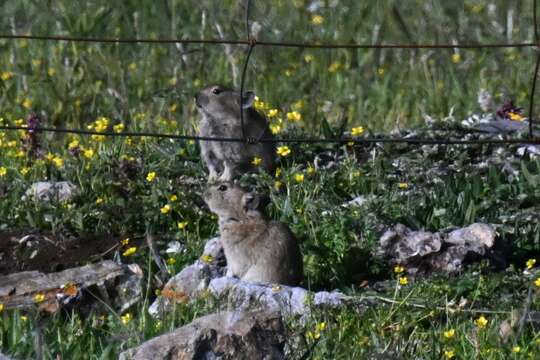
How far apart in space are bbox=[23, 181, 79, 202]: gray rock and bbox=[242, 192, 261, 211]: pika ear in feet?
4.36

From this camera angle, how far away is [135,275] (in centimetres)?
705

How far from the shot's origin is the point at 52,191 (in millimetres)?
8344

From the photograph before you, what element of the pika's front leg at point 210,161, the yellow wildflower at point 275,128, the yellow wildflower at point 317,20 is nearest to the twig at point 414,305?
the pika's front leg at point 210,161

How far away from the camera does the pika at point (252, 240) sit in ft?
22.9

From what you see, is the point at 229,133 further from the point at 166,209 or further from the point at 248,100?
the point at 166,209

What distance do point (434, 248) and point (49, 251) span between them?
216 centimetres

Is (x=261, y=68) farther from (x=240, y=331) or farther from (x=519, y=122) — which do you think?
(x=240, y=331)

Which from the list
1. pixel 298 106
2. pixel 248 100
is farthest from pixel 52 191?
pixel 298 106

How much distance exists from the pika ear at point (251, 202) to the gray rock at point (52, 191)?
1.33 meters

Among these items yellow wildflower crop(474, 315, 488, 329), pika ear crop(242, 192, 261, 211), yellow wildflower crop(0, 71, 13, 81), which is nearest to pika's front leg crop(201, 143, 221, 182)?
pika ear crop(242, 192, 261, 211)

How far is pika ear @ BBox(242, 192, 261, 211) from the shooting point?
746 centimetres

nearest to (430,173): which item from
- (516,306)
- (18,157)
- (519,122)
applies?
(519,122)

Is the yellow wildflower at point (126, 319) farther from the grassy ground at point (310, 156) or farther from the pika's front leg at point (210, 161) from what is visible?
the pika's front leg at point (210, 161)

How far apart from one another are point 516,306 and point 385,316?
647 millimetres
